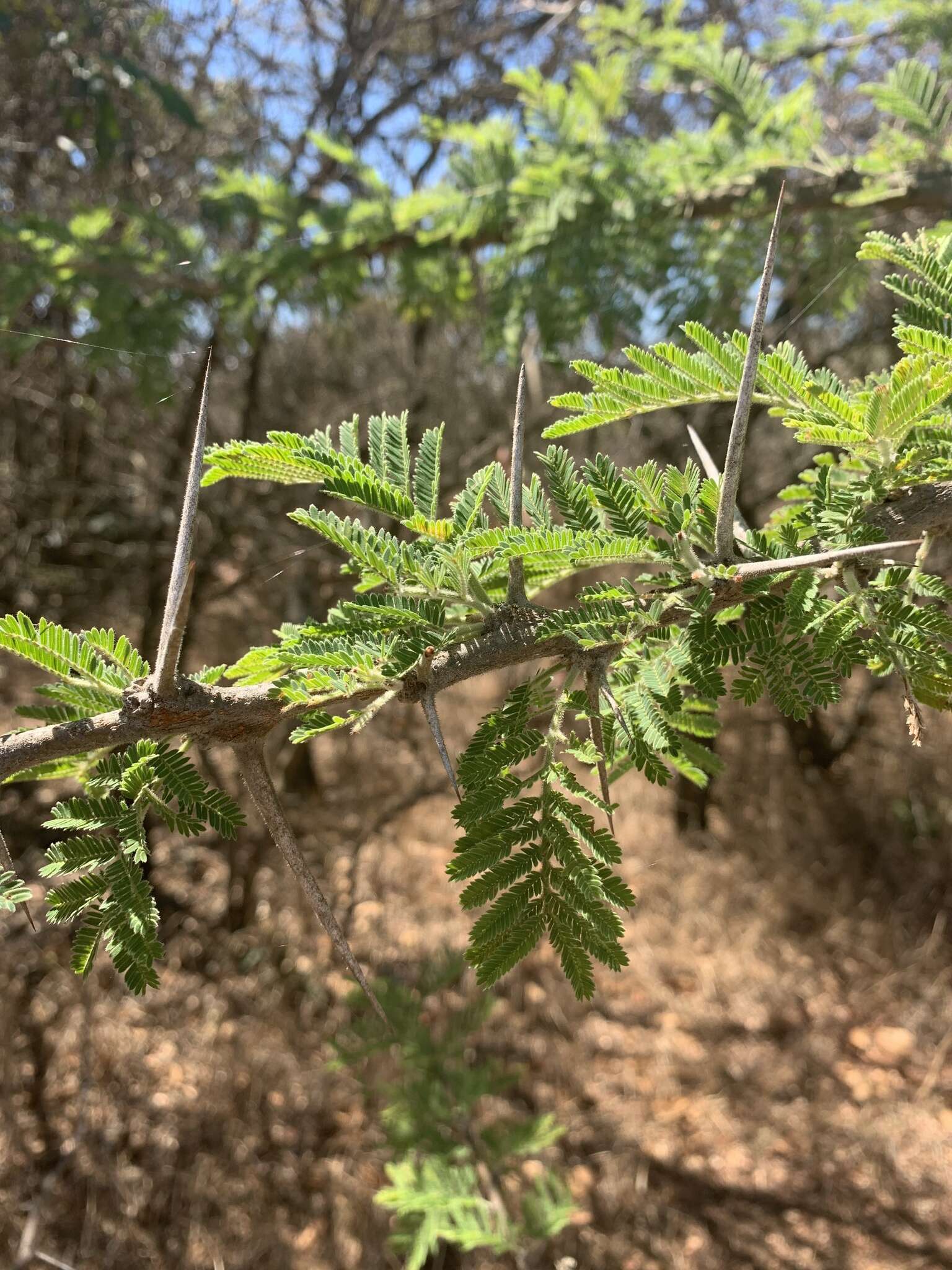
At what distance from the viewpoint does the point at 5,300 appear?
90.2 inches

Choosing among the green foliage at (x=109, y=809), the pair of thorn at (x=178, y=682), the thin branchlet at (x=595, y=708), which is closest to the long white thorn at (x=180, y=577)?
the pair of thorn at (x=178, y=682)

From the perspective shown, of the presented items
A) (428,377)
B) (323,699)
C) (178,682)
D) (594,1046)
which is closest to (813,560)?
(323,699)

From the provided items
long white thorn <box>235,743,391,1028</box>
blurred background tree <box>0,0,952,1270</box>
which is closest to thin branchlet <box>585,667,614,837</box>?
long white thorn <box>235,743,391,1028</box>

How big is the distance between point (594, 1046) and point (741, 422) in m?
3.49

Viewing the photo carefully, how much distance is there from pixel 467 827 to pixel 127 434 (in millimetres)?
3727

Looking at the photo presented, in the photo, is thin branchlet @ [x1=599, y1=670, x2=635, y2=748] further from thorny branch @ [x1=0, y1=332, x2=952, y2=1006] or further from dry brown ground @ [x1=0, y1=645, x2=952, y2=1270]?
dry brown ground @ [x1=0, y1=645, x2=952, y2=1270]

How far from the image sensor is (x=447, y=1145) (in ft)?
7.77

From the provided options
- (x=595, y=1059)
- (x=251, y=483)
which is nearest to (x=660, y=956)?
(x=595, y=1059)

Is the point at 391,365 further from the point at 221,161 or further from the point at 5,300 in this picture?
the point at 5,300

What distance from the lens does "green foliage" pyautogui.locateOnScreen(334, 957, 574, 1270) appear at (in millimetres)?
2064

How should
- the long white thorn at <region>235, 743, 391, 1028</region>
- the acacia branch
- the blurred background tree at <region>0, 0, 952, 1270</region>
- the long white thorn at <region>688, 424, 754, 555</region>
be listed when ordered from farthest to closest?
the blurred background tree at <region>0, 0, 952, 1270</region> < the acacia branch < the long white thorn at <region>688, 424, 754, 555</region> < the long white thorn at <region>235, 743, 391, 1028</region>

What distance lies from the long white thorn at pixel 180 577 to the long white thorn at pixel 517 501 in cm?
28

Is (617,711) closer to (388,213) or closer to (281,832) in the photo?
(281,832)

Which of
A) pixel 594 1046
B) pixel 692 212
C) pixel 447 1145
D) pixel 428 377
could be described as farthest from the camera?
pixel 428 377
